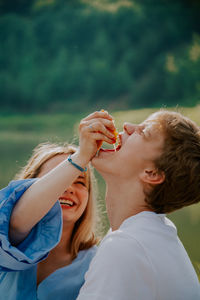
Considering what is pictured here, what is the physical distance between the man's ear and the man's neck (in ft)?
0.12

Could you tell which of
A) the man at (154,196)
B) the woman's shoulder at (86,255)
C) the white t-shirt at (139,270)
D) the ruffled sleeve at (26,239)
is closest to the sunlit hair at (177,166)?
the man at (154,196)

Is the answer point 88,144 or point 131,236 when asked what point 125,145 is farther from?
point 131,236

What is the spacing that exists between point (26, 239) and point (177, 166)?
61cm

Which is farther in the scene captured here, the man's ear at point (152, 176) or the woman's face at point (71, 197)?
the woman's face at point (71, 197)

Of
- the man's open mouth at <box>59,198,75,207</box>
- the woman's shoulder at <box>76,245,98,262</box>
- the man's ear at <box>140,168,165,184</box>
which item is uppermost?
the man's ear at <box>140,168,165,184</box>

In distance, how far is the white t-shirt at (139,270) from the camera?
0.91 metres

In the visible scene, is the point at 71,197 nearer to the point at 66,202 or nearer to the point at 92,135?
the point at 66,202

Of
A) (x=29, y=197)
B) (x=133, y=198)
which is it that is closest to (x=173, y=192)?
(x=133, y=198)

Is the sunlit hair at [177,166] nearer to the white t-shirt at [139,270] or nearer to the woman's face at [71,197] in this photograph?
the white t-shirt at [139,270]

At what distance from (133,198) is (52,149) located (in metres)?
0.63

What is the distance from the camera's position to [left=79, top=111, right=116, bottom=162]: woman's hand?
3.83ft

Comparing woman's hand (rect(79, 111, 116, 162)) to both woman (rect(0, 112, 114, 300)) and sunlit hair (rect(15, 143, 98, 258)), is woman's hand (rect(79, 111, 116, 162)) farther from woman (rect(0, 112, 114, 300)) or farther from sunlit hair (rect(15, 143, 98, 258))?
sunlit hair (rect(15, 143, 98, 258))

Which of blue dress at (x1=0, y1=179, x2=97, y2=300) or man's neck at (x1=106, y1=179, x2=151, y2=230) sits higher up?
man's neck at (x1=106, y1=179, x2=151, y2=230)

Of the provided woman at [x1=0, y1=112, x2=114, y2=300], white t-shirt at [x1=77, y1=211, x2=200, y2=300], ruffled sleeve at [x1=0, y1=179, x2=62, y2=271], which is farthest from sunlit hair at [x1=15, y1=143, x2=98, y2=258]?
white t-shirt at [x1=77, y1=211, x2=200, y2=300]
